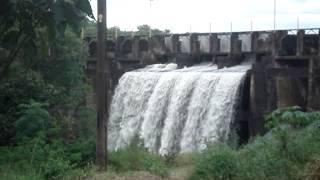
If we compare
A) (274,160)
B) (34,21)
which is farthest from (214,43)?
(34,21)

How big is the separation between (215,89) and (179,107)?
1.95 meters

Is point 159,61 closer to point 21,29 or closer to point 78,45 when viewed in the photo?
point 78,45

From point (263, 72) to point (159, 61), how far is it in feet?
29.1

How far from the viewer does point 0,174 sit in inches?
346

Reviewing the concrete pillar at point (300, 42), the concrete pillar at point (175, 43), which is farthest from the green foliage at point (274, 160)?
the concrete pillar at point (175, 43)

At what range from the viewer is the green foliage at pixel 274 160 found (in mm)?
7902

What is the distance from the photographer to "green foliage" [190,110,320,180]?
790 cm

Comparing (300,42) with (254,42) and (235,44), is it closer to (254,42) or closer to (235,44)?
(254,42)

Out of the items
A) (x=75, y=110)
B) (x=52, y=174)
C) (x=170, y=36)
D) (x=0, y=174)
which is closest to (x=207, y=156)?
(x=52, y=174)

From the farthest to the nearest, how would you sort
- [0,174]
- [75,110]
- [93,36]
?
[93,36] < [75,110] < [0,174]

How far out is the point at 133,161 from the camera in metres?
10.8

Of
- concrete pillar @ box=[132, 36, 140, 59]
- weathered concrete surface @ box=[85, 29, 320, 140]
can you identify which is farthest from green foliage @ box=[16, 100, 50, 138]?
concrete pillar @ box=[132, 36, 140, 59]

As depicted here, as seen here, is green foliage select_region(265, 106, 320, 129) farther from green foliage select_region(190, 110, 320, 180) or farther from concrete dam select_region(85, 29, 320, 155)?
concrete dam select_region(85, 29, 320, 155)

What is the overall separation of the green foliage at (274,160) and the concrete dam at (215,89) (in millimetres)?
13085
